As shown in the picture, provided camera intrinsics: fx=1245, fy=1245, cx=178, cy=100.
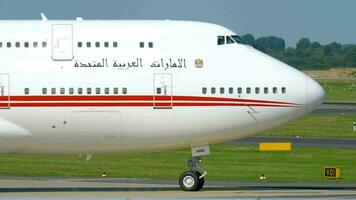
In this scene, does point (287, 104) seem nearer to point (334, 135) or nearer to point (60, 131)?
point (60, 131)

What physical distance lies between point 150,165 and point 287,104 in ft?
35.4

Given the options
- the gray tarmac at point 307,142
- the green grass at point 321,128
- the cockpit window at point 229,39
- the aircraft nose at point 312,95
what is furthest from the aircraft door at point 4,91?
the green grass at point 321,128

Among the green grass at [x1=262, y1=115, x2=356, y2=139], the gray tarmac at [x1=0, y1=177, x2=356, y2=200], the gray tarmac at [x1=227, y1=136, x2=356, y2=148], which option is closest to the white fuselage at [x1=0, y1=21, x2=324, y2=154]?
the gray tarmac at [x1=0, y1=177, x2=356, y2=200]

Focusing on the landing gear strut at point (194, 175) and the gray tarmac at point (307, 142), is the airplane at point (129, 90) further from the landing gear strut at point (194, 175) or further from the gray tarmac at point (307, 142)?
→ the gray tarmac at point (307, 142)

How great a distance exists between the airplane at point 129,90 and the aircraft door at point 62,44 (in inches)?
1.1

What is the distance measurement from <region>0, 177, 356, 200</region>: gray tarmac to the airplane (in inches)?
50.2

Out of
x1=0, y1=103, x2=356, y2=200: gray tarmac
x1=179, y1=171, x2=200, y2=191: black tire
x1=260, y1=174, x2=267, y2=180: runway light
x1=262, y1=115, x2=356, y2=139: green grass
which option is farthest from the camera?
x1=262, y1=115, x2=356, y2=139: green grass

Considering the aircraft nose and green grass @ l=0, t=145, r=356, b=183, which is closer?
the aircraft nose

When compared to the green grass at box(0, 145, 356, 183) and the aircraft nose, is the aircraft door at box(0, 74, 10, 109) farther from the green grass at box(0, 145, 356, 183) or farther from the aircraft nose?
the aircraft nose

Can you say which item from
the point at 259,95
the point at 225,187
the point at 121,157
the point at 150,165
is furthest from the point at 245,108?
the point at 121,157

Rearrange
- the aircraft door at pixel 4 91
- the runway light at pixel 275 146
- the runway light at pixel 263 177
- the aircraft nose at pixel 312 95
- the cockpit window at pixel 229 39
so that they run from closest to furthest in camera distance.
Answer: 1. the aircraft door at pixel 4 91
2. the aircraft nose at pixel 312 95
3. the cockpit window at pixel 229 39
4. the runway light at pixel 263 177
5. the runway light at pixel 275 146

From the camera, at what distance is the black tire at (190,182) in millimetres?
35531

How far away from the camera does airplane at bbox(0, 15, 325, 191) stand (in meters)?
34.9

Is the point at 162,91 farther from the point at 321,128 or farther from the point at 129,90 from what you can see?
the point at 321,128
